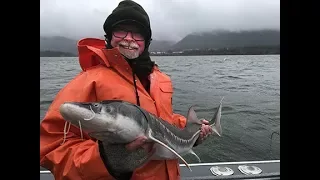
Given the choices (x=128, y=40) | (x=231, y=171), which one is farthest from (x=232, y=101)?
(x=128, y=40)

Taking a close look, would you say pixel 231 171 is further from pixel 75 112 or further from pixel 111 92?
pixel 75 112

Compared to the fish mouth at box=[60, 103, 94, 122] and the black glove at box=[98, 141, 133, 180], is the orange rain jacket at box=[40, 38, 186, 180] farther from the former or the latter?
the fish mouth at box=[60, 103, 94, 122]

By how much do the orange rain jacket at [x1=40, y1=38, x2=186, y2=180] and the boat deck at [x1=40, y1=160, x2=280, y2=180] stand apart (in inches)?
44.2

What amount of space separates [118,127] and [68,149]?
0.33 metres

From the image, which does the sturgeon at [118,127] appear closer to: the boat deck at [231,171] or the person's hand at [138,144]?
the person's hand at [138,144]

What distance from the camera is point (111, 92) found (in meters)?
1.53

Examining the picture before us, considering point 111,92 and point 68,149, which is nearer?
→ point 68,149

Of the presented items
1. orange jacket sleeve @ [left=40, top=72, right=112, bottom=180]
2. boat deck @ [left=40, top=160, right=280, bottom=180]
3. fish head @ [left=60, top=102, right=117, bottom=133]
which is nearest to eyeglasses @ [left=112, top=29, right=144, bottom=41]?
orange jacket sleeve @ [left=40, top=72, right=112, bottom=180]

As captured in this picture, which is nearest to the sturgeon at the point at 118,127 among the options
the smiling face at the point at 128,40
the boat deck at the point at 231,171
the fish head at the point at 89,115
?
the fish head at the point at 89,115

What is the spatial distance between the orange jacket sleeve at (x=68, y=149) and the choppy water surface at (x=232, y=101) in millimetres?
1794

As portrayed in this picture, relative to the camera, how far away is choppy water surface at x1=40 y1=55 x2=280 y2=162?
6116 mm

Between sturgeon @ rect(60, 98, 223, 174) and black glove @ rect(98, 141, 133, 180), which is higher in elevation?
sturgeon @ rect(60, 98, 223, 174)
